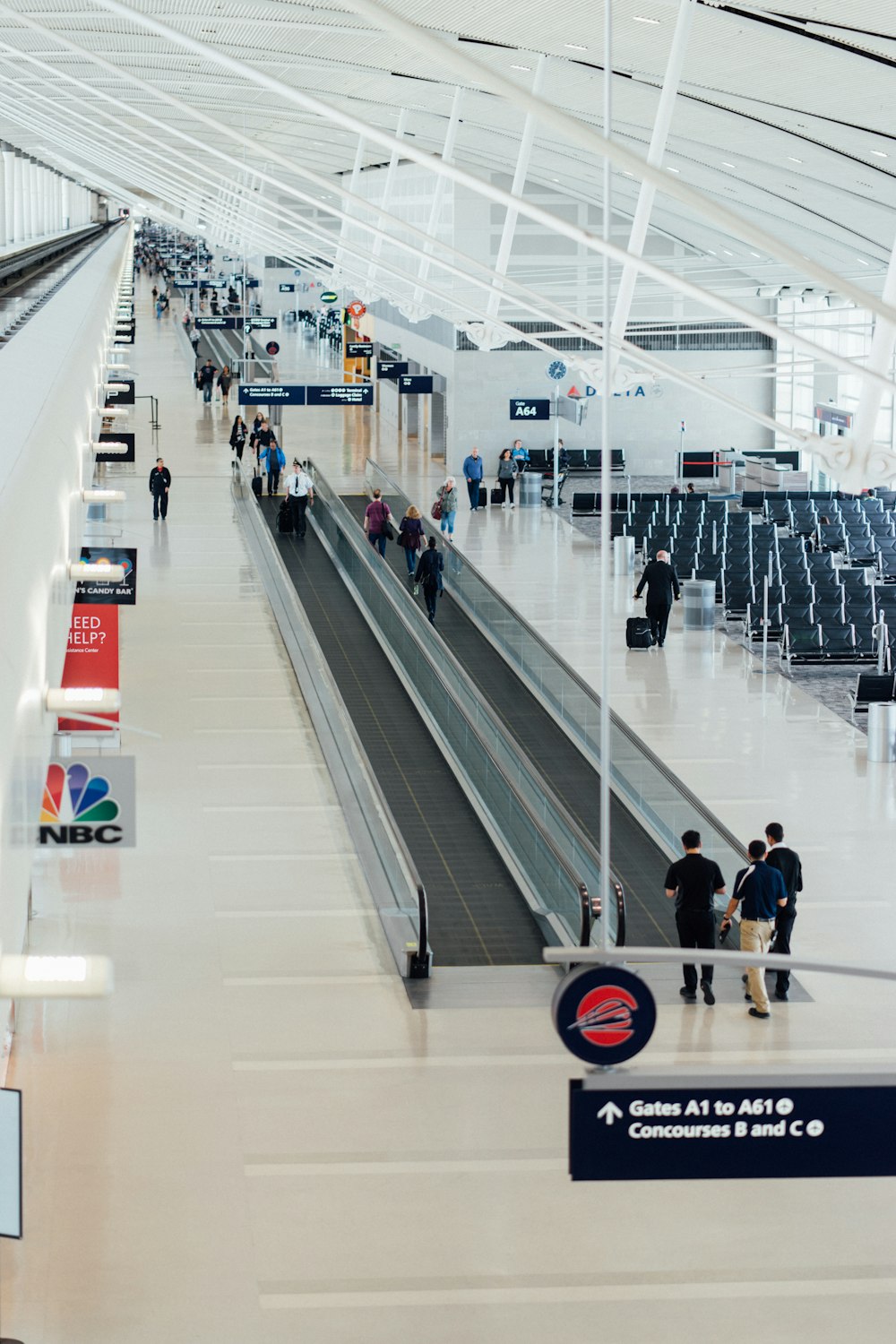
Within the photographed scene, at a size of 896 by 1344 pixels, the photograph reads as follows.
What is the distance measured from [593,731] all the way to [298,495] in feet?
48.2

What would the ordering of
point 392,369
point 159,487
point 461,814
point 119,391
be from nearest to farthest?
point 461,814 → point 119,391 → point 159,487 → point 392,369

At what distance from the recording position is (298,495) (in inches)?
1220

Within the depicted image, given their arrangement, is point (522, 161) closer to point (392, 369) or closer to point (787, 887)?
point (787, 887)

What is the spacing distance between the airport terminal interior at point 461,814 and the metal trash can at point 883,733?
0.03 metres

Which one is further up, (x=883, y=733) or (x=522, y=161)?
(x=522, y=161)

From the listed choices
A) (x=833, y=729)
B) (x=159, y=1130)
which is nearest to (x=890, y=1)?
(x=159, y=1130)

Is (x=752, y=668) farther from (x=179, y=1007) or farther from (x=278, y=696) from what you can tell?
(x=179, y=1007)

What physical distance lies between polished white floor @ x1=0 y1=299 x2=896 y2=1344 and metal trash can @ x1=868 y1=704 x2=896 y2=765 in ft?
1.41

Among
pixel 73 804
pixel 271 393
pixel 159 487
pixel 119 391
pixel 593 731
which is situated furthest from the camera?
pixel 271 393

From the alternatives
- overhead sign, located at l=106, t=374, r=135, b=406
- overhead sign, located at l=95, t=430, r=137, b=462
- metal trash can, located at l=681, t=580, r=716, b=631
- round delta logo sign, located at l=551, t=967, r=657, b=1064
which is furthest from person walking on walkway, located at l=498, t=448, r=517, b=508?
round delta logo sign, located at l=551, t=967, r=657, b=1064

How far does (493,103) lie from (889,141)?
23.8ft

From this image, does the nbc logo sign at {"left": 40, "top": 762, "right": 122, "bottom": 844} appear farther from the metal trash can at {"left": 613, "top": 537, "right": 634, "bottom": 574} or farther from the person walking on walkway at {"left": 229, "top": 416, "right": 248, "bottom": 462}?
the person walking on walkway at {"left": 229, "top": 416, "right": 248, "bottom": 462}

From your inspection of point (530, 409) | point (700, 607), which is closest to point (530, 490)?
Result: point (530, 409)

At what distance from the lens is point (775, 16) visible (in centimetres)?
1243
